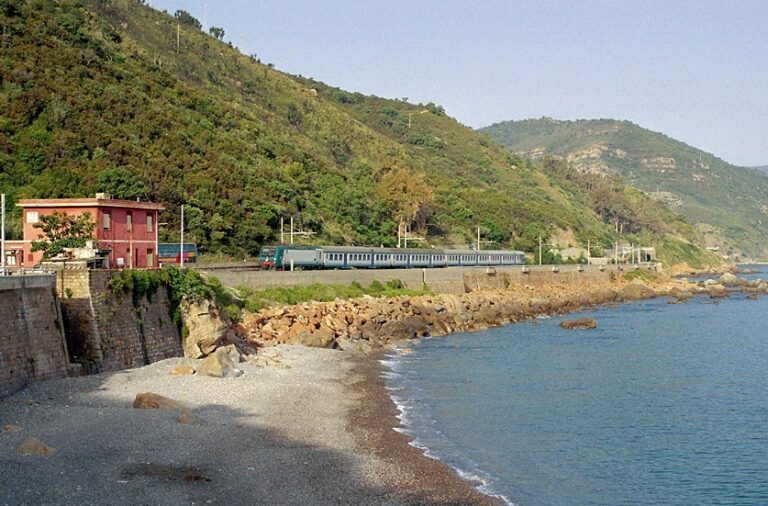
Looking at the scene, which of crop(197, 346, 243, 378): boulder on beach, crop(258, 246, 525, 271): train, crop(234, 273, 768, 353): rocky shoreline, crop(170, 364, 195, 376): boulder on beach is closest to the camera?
crop(170, 364, 195, 376): boulder on beach

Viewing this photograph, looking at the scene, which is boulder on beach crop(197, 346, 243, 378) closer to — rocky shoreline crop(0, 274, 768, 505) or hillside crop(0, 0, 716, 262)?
rocky shoreline crop(0, 274, 768, 505)

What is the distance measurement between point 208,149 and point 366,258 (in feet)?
77.0

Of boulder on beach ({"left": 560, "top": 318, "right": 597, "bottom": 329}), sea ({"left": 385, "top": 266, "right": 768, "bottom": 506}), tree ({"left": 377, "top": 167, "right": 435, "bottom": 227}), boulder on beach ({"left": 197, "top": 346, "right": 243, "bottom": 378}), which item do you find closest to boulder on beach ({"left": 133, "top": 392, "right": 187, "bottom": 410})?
boulder on beach ({"left": 197, "top": 346, "right": 243, "bottom": 378})

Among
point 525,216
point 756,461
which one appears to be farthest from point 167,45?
point 756,461

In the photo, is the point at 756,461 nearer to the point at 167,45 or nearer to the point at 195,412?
the point at 195,412

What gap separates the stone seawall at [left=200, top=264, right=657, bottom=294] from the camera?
2105 inches

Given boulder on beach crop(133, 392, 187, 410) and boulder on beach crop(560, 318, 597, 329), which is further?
boulder on beach crop(560, 318, 597, 329)

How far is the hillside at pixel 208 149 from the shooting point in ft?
226

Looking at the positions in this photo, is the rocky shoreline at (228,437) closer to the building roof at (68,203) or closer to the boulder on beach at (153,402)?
the boulder on beach at (153,402)

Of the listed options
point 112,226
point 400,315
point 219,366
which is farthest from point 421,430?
point 400,315

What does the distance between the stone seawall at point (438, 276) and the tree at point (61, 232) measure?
33.3ft

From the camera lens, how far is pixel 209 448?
2288cm

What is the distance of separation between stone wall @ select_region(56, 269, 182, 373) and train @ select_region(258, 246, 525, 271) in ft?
94.6

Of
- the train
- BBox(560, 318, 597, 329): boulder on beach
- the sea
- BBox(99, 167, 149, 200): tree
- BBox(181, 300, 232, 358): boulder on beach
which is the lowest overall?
the sea
